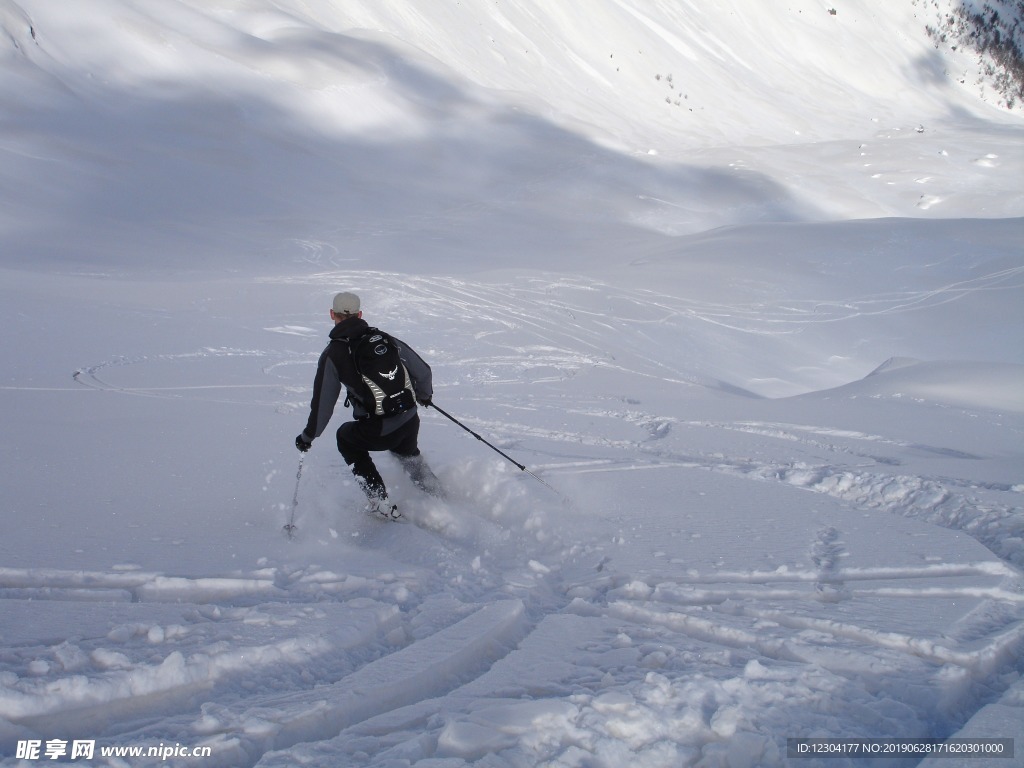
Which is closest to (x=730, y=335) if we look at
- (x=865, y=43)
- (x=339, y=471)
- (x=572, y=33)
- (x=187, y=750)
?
(x=339, y=471)

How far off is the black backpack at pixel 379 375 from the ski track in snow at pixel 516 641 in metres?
0.64

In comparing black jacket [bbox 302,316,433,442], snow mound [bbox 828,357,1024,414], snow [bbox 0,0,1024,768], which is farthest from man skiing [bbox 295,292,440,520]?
snow mound [bbox 828,357,1024,414]

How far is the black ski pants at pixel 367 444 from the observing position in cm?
440

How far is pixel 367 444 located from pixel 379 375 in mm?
435

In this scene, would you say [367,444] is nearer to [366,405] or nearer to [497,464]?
[366,405]

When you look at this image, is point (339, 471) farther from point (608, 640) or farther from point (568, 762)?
point (568, 762)

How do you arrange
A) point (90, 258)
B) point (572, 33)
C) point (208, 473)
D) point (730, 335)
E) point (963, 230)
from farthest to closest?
1. point (572, 33)
2. point (963, 230)
3. point (90, 258)
4. point (730, 335)
5. point (208, 473)

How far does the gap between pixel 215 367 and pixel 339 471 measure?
3.02 meters

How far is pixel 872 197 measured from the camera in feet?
69.6

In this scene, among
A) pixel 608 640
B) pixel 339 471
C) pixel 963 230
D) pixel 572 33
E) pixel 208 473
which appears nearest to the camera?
pixel 608 640

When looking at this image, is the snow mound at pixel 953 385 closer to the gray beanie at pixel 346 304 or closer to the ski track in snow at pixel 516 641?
the ski track in snow at pixel 516 641

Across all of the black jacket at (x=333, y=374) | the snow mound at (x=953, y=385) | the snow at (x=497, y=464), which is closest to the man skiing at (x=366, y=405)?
the black jacket at (x=333, y=374)

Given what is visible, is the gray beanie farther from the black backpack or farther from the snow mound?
the snow mound

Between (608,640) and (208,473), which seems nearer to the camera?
(608,640)
